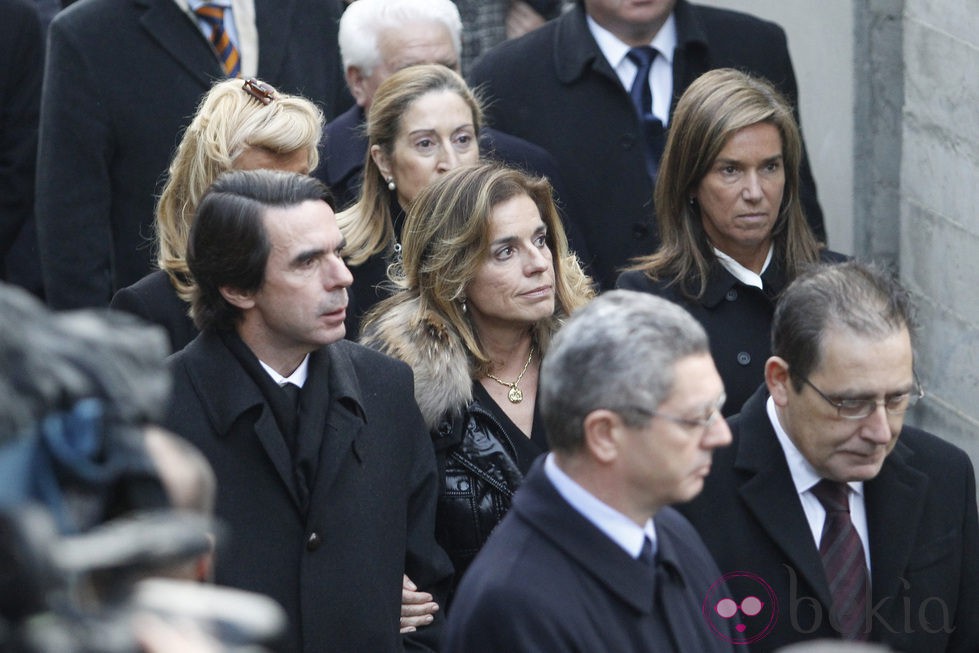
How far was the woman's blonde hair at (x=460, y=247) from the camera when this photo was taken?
4379 millimetres

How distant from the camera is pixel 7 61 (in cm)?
617

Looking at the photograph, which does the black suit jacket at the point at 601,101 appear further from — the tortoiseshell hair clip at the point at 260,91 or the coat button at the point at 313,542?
the coat button at the point at 313,542

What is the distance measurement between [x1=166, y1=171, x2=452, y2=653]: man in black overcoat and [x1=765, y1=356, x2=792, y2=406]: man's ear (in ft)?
2.87

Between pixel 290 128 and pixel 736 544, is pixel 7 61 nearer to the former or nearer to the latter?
pixel 290 128

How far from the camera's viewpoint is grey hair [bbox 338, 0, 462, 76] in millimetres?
5625

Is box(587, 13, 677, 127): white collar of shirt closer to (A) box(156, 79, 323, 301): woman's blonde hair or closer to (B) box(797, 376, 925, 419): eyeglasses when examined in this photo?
(A) box(156, 79, 323, 301): woman's blonde hair

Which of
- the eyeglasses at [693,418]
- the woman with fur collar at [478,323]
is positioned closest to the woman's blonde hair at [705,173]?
the woman with fur collar at [478,323]

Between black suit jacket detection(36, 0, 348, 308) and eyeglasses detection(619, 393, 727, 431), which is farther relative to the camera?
black suit jacket detection(36, 0, 348, 308)

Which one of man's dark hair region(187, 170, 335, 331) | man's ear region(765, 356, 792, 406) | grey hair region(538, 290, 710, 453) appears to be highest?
grey hair region(538, 290, 710, 453)

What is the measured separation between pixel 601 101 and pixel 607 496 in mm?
3106

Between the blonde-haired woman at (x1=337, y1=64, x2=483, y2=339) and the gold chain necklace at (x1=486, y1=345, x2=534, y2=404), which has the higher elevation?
the blonde-haired woman at (x1=337, y1=64, x2=483, y2=339)

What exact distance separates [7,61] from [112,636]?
208 inches

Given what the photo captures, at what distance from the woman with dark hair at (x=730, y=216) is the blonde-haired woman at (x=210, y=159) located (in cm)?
109

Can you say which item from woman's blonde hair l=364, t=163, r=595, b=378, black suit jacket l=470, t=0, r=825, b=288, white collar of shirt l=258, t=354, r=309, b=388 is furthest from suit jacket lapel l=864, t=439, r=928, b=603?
black suit jacket l=470, t=0, r=825, b=288
